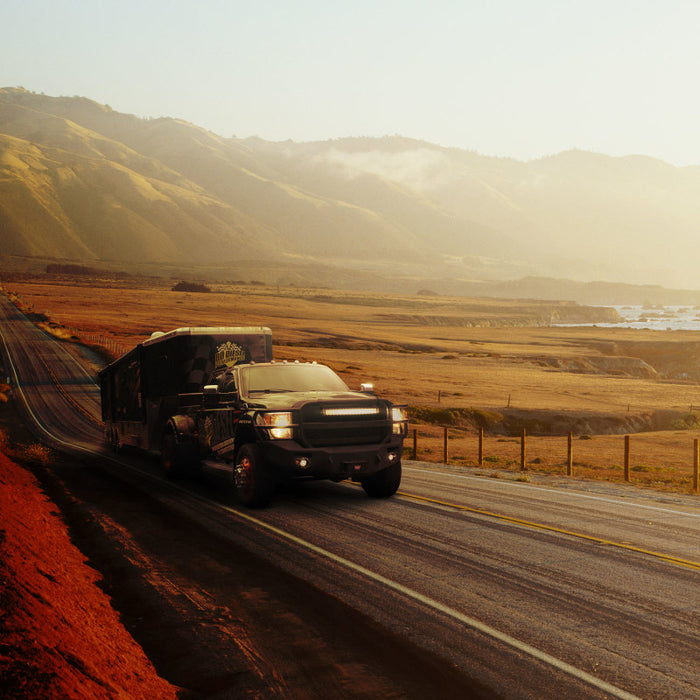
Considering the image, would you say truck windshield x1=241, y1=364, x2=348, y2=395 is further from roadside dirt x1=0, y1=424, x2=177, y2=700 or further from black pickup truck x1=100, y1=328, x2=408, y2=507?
roadside dirt x1=0, y1=424, x2=177, y2=700

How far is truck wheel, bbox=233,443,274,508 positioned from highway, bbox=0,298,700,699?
257 millimetres

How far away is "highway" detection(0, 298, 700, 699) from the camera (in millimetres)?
6137

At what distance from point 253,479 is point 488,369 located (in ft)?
220

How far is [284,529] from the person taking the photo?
1096 cm

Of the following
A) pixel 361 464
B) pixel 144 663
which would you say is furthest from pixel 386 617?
pixel 361 464

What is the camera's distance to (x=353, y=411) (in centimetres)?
1224

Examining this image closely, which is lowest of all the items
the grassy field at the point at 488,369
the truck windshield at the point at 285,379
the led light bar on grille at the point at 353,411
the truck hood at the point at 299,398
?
the grassy field at the point at 488,369

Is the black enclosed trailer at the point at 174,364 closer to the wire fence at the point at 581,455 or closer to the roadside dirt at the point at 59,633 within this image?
the wire fence at the point at 581,455

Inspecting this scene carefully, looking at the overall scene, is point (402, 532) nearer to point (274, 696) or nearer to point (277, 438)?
point (277, 438)

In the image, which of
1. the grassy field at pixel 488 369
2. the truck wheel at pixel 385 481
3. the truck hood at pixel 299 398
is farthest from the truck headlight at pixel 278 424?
the grassy field at pixel 488 369

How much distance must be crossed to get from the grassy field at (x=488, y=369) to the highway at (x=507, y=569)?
8193mm

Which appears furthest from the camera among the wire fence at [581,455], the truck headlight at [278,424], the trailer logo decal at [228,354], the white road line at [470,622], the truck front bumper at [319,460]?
the wire fence at [581,455]

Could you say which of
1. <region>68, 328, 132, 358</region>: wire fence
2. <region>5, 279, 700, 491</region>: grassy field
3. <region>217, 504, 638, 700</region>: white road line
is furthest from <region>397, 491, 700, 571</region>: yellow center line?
<region>68, 328, 132, 358</region>: wire fence

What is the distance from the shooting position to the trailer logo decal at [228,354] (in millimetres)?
18075
